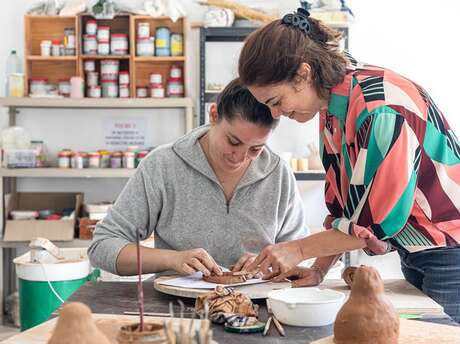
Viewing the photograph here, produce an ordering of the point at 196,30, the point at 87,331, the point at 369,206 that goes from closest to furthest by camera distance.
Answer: the point at 87,331
the point at 369,206
the point at 196,30

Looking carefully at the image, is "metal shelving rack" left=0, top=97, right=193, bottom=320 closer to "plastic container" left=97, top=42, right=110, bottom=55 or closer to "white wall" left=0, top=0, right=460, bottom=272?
"white wall" left=0, top=0, right=460, bottom=272

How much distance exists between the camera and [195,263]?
186 centimetres

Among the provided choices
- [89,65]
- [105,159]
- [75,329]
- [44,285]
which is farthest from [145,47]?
[75,329]

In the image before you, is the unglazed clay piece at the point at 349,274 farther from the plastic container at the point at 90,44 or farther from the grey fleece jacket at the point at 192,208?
the plastic container at the point at 90,44

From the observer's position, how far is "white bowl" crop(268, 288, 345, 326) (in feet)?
4.80

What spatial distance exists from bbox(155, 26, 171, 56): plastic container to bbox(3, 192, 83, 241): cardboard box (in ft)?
3.49

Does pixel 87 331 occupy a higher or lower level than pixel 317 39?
lower

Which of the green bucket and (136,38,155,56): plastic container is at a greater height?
(136,38,155,56): plastic container

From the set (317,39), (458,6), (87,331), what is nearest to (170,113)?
(458,6)

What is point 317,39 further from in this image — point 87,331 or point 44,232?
point 44,232

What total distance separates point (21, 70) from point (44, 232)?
3.71ft

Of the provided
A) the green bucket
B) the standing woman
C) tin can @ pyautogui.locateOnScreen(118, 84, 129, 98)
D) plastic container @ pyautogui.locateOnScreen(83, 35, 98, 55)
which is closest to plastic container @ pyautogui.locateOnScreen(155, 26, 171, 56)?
tin can @ pyautogui.locateOnScreen(118, 84, 129, 98)

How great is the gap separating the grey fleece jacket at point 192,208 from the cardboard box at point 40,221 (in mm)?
2530

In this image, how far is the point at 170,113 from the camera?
16.3 ft
